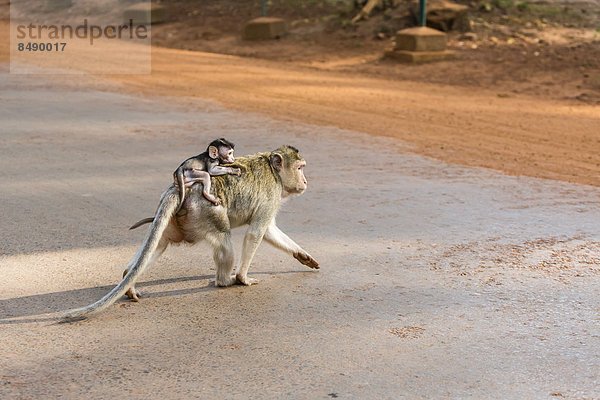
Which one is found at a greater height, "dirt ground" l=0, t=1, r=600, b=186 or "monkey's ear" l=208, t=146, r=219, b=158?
"monkey's ear" l=208, t=146, r=219, b=158

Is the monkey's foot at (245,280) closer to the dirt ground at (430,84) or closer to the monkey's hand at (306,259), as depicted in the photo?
the monkey's hand at (306,259)

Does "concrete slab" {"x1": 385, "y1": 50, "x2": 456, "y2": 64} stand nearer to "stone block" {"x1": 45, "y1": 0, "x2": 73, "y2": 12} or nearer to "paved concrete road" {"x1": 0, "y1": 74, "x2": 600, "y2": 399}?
"paved concrete road" {"x1": 0, "y1": 74, "x2": 600, "y2": 399}

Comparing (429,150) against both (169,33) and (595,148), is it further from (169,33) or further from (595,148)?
(169,33)

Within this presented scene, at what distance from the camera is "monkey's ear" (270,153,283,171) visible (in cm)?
667

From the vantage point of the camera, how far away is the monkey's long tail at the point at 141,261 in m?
5.92

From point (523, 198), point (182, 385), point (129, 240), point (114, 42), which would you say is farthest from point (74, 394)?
point (114, 42)

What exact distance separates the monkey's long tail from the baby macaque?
79mm

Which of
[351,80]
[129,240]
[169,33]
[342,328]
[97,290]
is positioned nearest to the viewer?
[342,328]

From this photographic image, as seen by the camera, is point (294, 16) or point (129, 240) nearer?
point (129, 240)

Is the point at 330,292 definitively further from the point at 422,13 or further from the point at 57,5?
→ the point at 57,5

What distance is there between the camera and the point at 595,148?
489 inches

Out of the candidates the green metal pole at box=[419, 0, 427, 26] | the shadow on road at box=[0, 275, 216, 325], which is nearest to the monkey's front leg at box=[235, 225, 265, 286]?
the shadow on road at box=[0, 275, 216, 325]

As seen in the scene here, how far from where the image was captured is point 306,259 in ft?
22.7

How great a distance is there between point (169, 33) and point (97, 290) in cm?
2092
